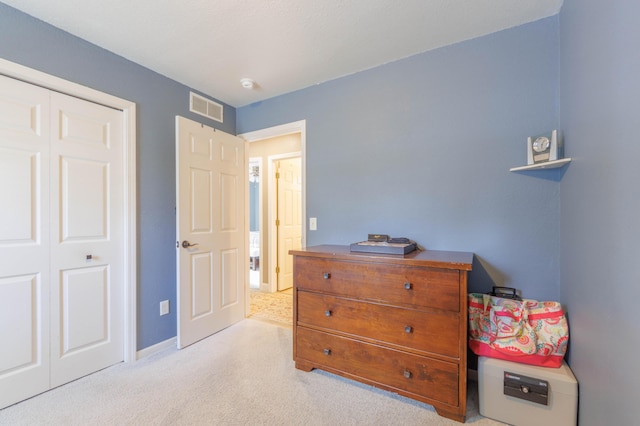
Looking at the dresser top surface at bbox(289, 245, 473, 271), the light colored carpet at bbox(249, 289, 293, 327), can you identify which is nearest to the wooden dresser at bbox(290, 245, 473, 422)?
the dresser top surface at bbox(289, 245, 473, 271)

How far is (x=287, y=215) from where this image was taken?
4.34 meters

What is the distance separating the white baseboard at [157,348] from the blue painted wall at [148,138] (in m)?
0.04

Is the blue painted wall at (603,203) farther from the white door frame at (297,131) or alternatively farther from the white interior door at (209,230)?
the white interior door at (209,230)

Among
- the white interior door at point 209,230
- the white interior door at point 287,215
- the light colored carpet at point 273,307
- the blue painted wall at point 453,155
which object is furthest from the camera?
the white interior door at point 287,215

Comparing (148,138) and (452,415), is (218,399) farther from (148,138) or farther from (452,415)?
(148,138)

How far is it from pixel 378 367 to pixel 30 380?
2.21 metres

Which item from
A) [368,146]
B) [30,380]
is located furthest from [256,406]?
[368,146]

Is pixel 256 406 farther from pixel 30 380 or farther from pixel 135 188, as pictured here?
pixel 135 188

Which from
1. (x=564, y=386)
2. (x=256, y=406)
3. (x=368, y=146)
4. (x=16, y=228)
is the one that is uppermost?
(x=368, y=146)

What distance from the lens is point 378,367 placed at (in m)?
1.71

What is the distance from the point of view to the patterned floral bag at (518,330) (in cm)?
148

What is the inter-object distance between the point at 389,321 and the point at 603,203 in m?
1.17

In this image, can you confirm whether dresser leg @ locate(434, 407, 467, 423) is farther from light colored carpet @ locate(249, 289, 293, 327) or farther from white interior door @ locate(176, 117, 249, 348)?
white interior door @ locate(176, 117, 249, 348)

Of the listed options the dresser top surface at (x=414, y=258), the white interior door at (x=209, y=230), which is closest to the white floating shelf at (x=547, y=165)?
the dresser top surface at (x=414, y=258)
